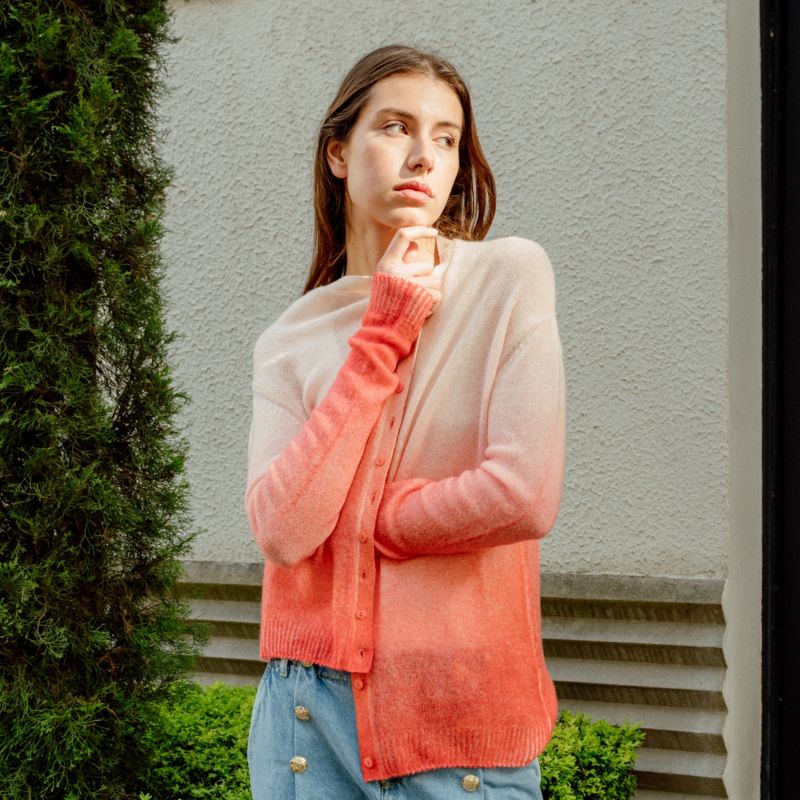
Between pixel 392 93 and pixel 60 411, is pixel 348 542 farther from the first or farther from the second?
pixel 60 411

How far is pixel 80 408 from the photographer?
276cm

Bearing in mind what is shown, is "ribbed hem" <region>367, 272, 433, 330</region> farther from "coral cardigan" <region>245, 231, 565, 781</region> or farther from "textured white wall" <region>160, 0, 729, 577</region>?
"textured white wall" <region>160, 0, 729, 577</region>

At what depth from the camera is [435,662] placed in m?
1.53

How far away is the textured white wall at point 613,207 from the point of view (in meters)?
3.16

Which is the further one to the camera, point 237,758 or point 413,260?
point 237,758

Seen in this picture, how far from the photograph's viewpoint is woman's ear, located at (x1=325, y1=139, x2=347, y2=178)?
5.99ft

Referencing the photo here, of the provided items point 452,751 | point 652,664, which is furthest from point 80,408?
point 652,664

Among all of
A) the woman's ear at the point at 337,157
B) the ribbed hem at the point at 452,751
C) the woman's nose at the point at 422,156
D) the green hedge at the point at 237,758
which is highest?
the woman's ear at the point at 337,157

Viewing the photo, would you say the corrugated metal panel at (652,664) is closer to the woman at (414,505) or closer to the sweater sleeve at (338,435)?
the woman at (414,505)

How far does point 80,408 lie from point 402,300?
4.63 feet
